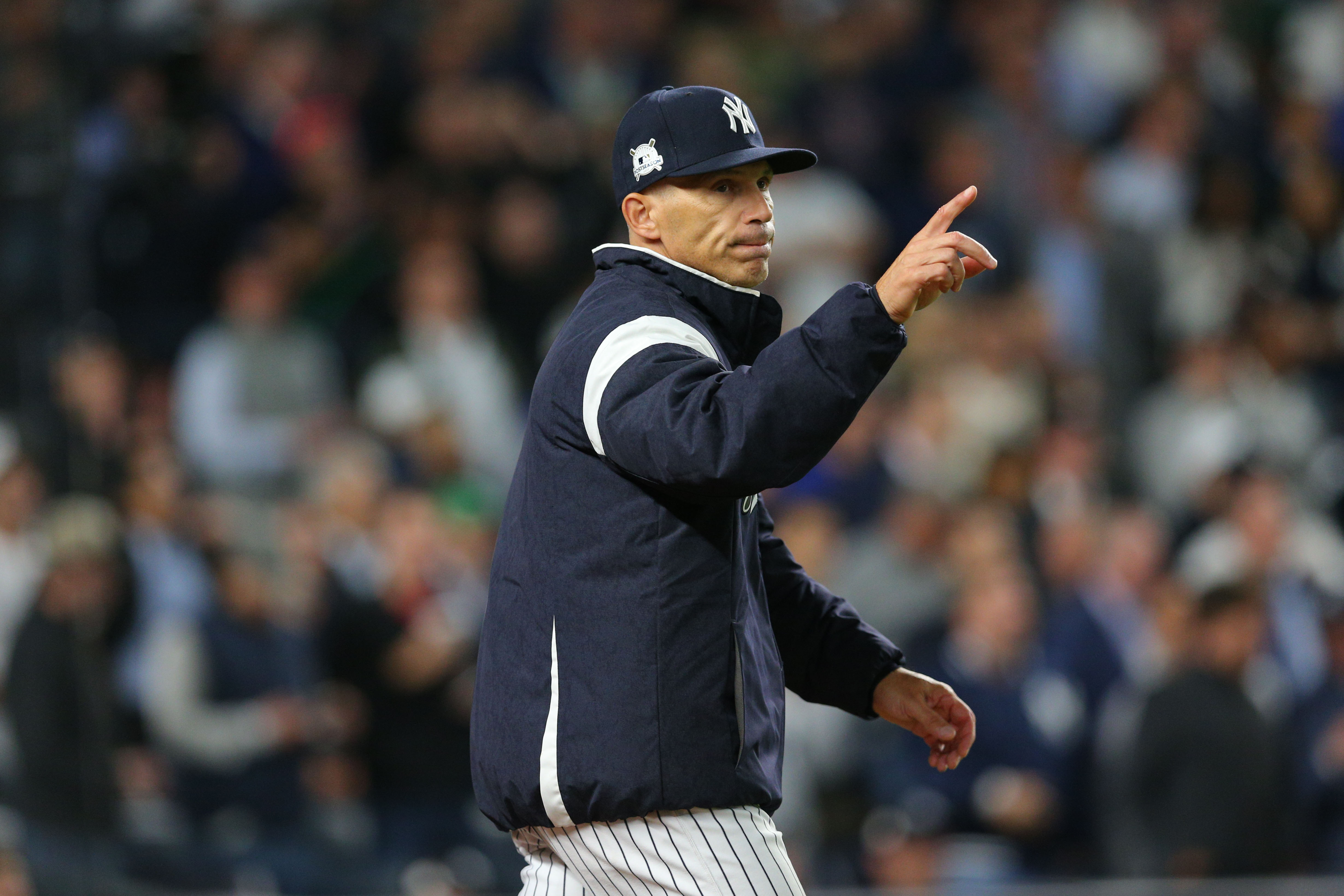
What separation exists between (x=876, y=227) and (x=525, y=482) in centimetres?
580

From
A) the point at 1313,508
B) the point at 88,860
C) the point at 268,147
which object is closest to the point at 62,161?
the point at 268,147

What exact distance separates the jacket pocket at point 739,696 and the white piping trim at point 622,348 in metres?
0.35

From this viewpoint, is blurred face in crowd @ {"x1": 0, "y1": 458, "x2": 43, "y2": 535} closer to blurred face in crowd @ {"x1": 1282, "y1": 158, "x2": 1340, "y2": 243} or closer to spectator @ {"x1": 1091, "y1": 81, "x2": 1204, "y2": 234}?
spectator @ {"x1": 1091, "y1": 81, "x2": 1204, "y2": 234}

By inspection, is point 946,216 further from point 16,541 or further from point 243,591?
point 243,591

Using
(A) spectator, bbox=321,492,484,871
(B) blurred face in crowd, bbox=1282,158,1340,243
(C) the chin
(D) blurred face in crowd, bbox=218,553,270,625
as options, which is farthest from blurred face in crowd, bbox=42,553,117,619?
(B) blurred face in crowd, bbox=1282,158,1340,243

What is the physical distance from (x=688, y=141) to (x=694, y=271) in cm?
20

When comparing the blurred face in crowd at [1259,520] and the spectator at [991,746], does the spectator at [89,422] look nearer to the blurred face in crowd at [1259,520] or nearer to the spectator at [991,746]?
the spectator at [991,746]

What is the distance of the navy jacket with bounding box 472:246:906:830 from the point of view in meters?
2.39

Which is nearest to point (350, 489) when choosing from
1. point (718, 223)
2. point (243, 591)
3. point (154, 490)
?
point (243, 591)

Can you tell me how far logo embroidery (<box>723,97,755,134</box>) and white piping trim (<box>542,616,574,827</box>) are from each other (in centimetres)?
81

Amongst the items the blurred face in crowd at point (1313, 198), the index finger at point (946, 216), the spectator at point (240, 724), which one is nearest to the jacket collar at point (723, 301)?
the index finger at point (946, 216)

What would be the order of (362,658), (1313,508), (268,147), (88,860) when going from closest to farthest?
(88,860), (362,658), (1313,508), (268,147)

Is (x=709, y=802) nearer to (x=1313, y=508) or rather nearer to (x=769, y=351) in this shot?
(x=769, y=351)

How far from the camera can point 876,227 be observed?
831 centimetres
